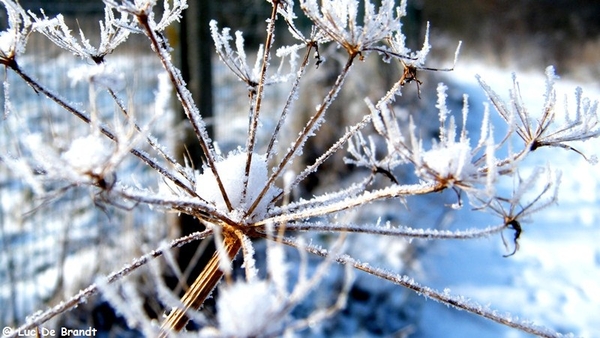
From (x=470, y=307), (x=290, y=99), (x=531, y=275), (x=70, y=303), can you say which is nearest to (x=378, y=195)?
(x=470, y=307)

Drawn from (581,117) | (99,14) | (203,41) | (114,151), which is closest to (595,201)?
(203,41)

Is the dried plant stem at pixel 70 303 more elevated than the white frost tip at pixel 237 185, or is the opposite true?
the white frost tip at pixel 237 185

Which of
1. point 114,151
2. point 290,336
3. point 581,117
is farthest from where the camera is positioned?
point 581,117

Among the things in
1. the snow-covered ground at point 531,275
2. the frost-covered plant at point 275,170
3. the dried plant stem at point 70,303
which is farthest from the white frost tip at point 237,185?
the snow-covered ground at point 531,275

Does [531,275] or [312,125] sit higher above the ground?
[312,125]

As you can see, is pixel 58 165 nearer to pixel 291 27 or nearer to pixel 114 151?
pixel 114 151

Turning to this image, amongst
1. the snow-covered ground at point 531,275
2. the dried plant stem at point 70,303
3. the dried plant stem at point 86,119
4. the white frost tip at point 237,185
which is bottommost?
the snow-covered ground at point 531,275

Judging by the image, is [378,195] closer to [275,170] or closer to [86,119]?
[275,170]

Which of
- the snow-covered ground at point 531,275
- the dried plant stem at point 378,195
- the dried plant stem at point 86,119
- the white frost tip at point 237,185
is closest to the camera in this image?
the dried plant stem at point 378,195

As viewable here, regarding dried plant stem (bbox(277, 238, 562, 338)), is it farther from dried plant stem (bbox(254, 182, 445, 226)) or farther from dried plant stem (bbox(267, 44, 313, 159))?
dried plant stem (bbox(267, 44, 313, 159))

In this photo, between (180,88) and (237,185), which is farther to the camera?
(237,185)

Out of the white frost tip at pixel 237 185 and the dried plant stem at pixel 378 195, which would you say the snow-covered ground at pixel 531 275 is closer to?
the white frost tip at pixel 237 185
